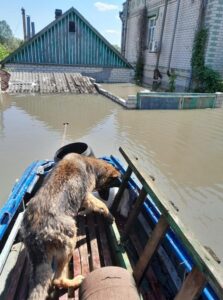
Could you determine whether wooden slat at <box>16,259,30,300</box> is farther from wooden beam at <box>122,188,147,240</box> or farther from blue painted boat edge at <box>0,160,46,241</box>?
wooden beam at <box>122,188,147,240</box>

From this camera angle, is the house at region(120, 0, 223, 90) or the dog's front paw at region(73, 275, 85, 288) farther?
the house at region(120, 0, 223, 90)

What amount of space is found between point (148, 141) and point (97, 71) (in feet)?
41.2

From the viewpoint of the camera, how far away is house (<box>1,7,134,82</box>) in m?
16.5

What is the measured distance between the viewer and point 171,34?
50.2 feet

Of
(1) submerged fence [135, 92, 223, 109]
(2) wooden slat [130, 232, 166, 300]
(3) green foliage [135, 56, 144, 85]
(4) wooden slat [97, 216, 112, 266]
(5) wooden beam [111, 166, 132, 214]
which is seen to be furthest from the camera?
(3) green foliage [135, 56, 144, 85]

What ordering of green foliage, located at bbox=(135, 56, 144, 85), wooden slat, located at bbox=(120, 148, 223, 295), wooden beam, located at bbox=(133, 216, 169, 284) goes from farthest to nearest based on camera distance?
1. green foliage, located at bbox=(135, 56, 144, 85)
2. wooden beam, located at bbox=(133, 216, 169, 284)
3. wooden slat, located at bbox=(120, 148, 223, 295)

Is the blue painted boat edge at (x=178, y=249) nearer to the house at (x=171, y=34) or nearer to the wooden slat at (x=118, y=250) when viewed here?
the wooden slat at (x=118, y=250)

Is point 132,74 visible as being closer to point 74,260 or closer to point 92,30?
point 92,30

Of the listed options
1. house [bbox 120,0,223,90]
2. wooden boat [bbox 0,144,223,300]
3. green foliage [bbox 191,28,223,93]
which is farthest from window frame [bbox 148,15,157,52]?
wooden boat [bbox 0,144,223,300]

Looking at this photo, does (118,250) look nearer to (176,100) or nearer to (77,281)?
(77,281)

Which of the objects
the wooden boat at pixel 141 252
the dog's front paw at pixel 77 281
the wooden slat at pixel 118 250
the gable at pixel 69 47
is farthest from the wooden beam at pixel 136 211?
the gable at pixel 69 47

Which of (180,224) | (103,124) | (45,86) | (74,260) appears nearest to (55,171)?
(74,260)

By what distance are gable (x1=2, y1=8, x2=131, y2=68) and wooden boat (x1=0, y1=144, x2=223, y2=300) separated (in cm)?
1569

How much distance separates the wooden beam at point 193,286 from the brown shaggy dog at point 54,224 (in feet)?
3.02
